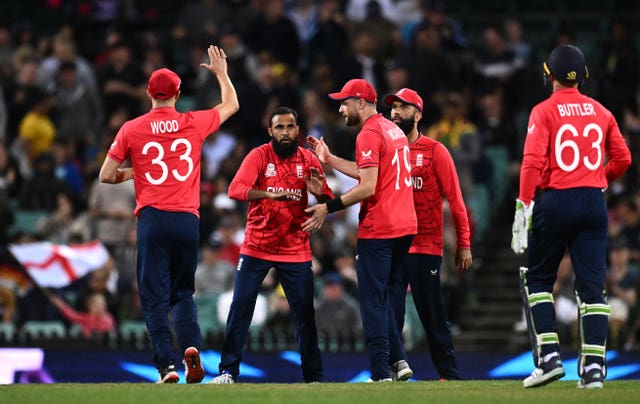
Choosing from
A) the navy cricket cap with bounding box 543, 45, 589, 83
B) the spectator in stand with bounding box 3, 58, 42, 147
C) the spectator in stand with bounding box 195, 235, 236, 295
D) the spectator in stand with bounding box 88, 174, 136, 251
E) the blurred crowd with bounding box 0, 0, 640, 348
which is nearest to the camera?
the navy cricket cap with bounding box 543, 45, 589, 83

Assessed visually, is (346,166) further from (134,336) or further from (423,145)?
(134,336)

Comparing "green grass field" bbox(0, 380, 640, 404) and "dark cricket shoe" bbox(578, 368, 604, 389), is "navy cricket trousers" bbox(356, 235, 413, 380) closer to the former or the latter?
"green grass field" bbox(0, 380, 640, 404)

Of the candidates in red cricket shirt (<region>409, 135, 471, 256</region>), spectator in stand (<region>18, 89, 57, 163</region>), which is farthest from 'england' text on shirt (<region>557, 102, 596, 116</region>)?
spectator in stand (<region>18, 89, 57, 163</region>)

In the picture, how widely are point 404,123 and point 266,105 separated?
8.50m

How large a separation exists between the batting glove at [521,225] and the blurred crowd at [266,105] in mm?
6597

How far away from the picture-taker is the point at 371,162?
12312mm

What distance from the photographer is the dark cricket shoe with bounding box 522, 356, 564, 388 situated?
11328 millimetres

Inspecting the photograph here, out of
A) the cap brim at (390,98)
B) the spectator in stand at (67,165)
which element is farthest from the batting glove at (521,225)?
the spectator in stand at (67,165)

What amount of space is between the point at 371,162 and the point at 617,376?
541cm

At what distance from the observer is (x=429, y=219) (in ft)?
43.7

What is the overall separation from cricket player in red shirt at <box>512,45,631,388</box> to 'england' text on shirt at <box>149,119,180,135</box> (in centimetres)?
313

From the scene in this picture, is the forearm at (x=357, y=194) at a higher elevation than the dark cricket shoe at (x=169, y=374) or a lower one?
higher

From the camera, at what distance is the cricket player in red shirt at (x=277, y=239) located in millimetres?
12852

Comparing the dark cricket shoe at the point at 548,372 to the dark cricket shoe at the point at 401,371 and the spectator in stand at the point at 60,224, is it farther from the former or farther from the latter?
the spectator in stand at the point at 60,224
